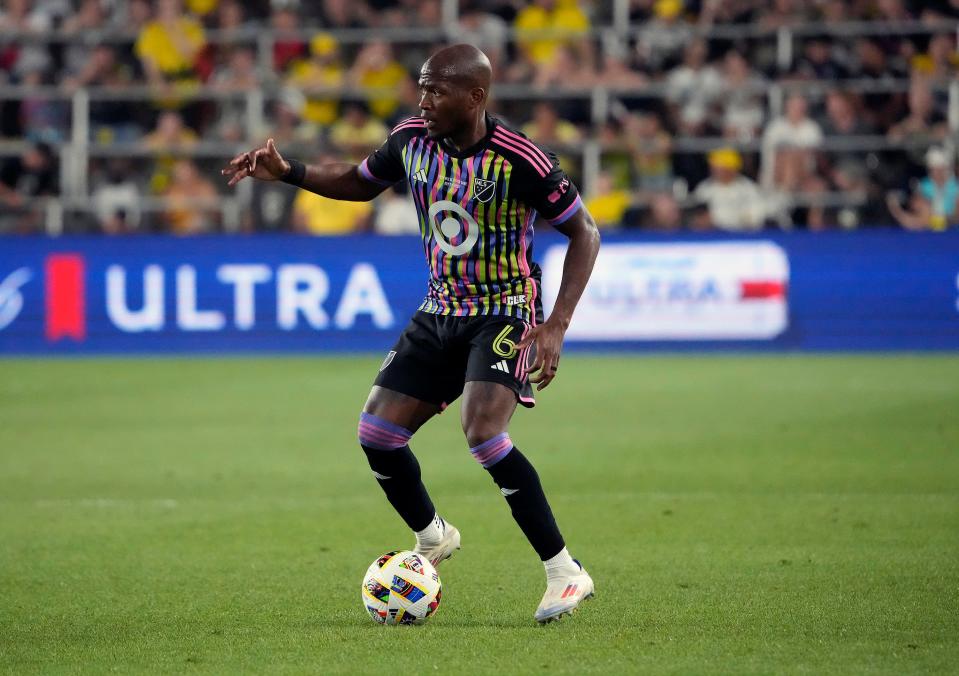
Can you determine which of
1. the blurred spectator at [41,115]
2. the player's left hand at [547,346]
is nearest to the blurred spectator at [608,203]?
the blurred spectator at [41,115]

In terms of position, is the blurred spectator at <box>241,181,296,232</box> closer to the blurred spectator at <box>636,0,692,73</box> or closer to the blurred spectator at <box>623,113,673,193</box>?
the blurred spectator at <box>623,113,673,193</box>

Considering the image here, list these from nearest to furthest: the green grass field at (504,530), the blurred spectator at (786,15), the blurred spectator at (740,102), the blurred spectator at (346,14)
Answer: the green grass field at (504,530)
the blurred spectator at (740,102)
the blurred spectator at (786,15)
the blurred spectator at (346,14)

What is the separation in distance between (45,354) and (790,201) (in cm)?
928

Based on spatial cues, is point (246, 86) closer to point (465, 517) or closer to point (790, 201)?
point (790, 201)

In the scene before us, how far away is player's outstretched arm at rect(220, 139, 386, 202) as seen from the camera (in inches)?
249

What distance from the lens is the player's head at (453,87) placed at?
584 centimetres

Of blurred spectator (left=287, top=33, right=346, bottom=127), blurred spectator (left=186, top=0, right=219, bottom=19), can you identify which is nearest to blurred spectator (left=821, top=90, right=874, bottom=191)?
blurred spectator (left=287, top=33, right=346, bottom=127)

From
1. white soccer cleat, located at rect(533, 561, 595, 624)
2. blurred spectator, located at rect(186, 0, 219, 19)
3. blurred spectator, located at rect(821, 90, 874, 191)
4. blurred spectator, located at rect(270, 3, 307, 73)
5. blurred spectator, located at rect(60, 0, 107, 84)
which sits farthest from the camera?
blurred spectator, located at rect(186, 0, 219, 19)

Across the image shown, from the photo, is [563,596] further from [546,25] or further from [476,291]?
[546,25]

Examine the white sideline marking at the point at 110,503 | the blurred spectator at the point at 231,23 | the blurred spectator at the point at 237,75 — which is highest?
the blurred spectator at the point at 231,23

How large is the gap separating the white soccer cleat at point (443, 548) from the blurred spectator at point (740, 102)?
13.4 meters

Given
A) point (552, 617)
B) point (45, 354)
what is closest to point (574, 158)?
point (45, 354)

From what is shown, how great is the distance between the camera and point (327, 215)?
62.6 feet

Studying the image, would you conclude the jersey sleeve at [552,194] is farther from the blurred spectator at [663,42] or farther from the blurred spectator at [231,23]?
the blurred spectator at [231,23]
